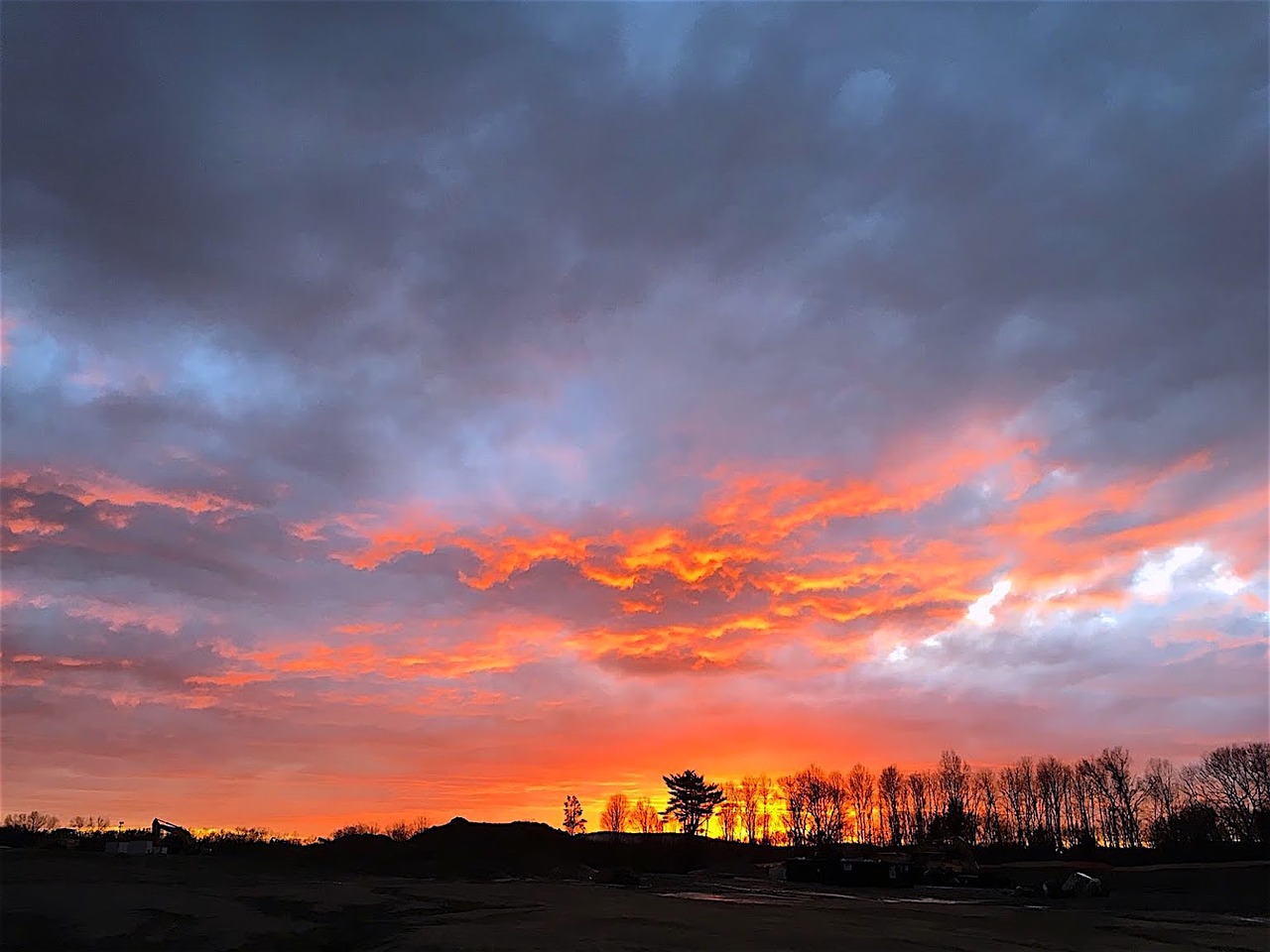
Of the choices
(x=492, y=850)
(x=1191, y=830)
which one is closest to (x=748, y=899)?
(x=492, y=850)

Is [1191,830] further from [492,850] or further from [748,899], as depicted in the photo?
[748,899]

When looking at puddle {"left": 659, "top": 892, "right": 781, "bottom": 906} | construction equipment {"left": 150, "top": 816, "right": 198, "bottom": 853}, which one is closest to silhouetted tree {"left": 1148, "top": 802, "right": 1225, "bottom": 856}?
puddle {"left": 659, "top": 892, "right": 781, "bottom": 906}

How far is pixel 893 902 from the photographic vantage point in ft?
147

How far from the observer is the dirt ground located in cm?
2295

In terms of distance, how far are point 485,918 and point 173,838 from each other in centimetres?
5416

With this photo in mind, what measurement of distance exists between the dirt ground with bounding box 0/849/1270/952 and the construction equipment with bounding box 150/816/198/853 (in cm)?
2398

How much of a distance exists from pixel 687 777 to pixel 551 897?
299ft

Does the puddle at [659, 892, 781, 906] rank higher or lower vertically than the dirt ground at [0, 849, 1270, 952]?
lower

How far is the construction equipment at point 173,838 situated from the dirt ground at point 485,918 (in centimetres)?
2398

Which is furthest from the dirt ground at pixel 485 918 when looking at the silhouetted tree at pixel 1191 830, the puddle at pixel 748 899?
the silhouetted tree at pixel 1191 830

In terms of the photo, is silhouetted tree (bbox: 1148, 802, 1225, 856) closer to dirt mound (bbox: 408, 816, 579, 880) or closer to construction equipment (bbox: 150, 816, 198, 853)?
dirt mound (bbox: 408, 816, 579, 880)

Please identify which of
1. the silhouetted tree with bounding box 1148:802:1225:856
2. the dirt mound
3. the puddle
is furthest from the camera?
the silhouetted tree with bounding box 1148:802:1225:856

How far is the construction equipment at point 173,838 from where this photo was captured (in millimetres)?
68938

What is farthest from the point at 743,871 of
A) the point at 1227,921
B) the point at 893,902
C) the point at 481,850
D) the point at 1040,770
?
the point at 1040,770
